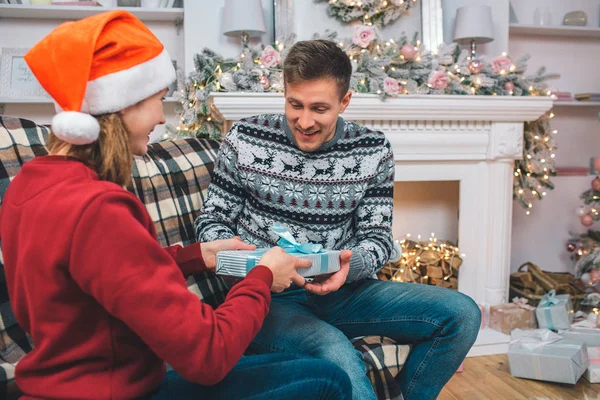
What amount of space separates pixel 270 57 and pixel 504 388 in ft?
5.70

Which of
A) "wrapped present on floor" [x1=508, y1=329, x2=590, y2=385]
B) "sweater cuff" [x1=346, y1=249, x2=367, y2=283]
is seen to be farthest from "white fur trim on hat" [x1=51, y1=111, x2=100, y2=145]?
"wrapped present on floor" [x1=508, y1=329, x2=590, y2=385]

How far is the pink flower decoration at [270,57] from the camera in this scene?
257 cm

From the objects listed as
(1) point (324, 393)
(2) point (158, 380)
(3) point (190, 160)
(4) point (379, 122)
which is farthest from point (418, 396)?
(4) point (379, 122)

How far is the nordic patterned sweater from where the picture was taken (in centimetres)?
166

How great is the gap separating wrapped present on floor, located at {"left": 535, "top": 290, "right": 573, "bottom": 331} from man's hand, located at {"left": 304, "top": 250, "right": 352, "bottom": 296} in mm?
1782

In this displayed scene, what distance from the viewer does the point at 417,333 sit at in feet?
5.00

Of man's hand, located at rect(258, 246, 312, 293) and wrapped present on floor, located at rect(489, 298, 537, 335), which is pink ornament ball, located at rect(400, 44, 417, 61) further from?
man's hand, located at rect(258, 246, 312, 293)

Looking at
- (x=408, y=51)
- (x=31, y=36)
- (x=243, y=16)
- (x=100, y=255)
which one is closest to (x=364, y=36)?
(x=408, y=51)

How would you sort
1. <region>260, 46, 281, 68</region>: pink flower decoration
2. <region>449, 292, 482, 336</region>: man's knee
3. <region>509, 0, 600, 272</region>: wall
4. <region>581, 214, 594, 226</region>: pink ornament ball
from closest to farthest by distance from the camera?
1. <region>449, 292, 482, 336</region>: man's knee
2. <region>260, 46, 281, 68</region>: pink flower decoration
3. <region>581, 214, 594, 226</region>: pink ornament ball
4. <region>509, 0, 600, 272</region>: wall

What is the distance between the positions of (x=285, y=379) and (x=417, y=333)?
596 millimetres

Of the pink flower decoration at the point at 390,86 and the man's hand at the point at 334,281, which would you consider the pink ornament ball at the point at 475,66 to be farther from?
the man's hand at the point at 334,281

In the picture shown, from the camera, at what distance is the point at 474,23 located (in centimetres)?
303

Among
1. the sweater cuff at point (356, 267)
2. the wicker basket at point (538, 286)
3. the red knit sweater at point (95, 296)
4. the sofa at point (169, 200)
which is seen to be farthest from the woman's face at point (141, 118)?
the wicker basket at point (538, 286)

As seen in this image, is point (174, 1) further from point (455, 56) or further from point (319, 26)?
point (455, 56)
